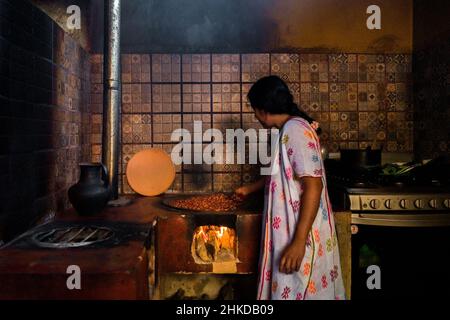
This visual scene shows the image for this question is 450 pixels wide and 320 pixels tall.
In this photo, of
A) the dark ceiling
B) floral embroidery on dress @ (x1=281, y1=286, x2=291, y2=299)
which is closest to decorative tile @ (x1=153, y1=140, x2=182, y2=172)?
the dark ceiling

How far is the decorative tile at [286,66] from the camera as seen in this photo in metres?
3.20

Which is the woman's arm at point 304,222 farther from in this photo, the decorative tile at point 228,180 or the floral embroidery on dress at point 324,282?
the decorative tile at point 228,180

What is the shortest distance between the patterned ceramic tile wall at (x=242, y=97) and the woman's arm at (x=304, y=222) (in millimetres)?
1532

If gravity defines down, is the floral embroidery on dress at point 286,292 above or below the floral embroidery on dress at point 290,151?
below

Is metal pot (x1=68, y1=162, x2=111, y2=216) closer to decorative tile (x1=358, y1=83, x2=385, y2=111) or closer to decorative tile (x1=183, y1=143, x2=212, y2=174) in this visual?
decorative tile (x1=183, y1=143, x2=212, y2=174)

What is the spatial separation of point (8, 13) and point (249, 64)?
1862 millimetres

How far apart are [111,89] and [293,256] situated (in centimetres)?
164

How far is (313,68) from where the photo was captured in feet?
10.5

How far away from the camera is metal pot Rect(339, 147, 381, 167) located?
2865 millimetres

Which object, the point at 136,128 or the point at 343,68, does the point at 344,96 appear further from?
the point at 136,128

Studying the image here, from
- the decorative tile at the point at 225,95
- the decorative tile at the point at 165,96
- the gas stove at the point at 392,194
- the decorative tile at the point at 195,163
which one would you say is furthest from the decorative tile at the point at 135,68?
the gas stove at the point at 392,194

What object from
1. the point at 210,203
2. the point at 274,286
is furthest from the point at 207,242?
the point at 274,286
